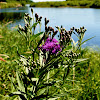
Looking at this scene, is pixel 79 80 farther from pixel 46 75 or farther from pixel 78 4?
pixel 78 4

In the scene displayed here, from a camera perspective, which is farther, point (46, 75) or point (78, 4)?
point (78, 4)

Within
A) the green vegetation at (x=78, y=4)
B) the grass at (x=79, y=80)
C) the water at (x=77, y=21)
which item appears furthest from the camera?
the green vegetation at (x=78, y=4)

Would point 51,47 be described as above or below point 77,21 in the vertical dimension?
above

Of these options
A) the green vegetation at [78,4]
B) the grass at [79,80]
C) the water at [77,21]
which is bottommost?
the grass at [79,80]

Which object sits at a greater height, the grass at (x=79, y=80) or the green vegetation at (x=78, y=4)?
the green vegetation at (x=78, y=4)

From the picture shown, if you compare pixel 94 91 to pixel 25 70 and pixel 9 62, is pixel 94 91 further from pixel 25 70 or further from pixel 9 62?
pixel 9 62

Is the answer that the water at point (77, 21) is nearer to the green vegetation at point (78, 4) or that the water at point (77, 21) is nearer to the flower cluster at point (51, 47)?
the flower cluster at point (51, 47)

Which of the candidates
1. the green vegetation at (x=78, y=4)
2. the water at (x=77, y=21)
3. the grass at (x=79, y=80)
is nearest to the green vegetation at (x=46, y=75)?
the grass at (x=79, y=80)

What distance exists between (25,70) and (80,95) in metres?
0.72

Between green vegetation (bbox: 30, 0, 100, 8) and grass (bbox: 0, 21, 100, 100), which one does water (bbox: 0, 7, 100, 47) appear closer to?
grass (bbox: 0, 21, 100, 100)

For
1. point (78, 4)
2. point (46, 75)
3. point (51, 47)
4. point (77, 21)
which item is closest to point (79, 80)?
point (46, 75)

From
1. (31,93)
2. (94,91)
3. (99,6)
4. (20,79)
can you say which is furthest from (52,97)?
(99,6)

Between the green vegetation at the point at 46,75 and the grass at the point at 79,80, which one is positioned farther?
the grass at the point at 79,80

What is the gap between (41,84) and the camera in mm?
973
